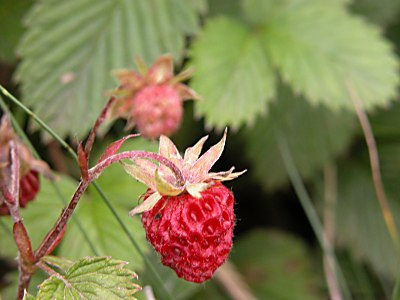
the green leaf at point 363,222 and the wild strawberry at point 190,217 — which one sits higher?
the wild strawberry at point 190,217

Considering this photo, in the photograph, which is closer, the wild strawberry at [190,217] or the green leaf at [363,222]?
the wild strawberry at [190,217]

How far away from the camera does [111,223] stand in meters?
1.71

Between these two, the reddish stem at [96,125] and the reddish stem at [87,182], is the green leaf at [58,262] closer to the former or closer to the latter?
the reddish stem at [87,182]

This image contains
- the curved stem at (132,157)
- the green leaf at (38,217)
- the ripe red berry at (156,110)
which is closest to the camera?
the curved stem at (132,157)

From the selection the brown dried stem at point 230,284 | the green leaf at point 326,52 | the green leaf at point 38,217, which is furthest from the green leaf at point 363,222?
the green leaf at point 38,217

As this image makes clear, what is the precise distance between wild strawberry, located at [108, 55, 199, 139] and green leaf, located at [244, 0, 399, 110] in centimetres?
50

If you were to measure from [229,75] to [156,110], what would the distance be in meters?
0.50

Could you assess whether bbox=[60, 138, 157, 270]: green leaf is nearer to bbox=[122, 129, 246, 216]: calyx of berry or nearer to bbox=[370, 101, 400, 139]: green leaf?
bbox=[122, 129, 246, 216]: calyx of berry

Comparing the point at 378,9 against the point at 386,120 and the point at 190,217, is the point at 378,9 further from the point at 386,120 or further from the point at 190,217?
the point at 190,217

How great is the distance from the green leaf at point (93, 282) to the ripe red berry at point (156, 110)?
1.65 feet

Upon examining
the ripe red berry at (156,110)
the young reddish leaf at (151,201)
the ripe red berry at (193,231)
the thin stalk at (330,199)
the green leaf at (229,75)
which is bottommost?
the thin stalk at (330,199)

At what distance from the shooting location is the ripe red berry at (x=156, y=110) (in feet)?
5.03

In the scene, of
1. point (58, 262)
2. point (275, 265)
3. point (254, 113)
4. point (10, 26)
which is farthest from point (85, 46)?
point (275, 265)

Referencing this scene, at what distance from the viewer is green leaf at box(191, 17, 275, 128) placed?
6.29 ft
